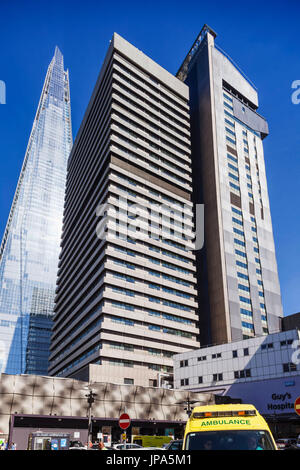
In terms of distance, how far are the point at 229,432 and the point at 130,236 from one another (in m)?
86.6

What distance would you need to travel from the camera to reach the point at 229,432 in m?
8.96

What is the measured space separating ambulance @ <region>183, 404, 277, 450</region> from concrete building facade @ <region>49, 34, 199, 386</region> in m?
71.5

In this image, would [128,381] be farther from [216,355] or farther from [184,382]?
[216,355]

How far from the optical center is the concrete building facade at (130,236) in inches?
3383

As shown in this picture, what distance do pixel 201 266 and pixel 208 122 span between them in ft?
144

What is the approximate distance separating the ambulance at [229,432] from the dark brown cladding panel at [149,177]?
9521 cm

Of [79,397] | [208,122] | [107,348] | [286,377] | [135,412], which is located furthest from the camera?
[208,122]

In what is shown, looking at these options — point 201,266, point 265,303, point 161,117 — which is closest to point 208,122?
point 161,117

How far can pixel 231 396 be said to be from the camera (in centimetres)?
6862

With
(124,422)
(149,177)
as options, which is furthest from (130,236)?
(124,422)

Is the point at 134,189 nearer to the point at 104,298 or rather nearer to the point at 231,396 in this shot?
the point at 104,298

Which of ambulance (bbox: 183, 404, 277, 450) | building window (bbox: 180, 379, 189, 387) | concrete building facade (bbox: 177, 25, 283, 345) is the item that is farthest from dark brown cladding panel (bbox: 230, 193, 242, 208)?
ambulance (bbox: 183, 404, 277, 450)

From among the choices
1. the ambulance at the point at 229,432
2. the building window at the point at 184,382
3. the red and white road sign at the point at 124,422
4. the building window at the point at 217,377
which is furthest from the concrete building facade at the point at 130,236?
the ambulance at the point at 229,432

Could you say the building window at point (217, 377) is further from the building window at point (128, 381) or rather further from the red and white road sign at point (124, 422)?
the red and white road sign at point (124, 422)
